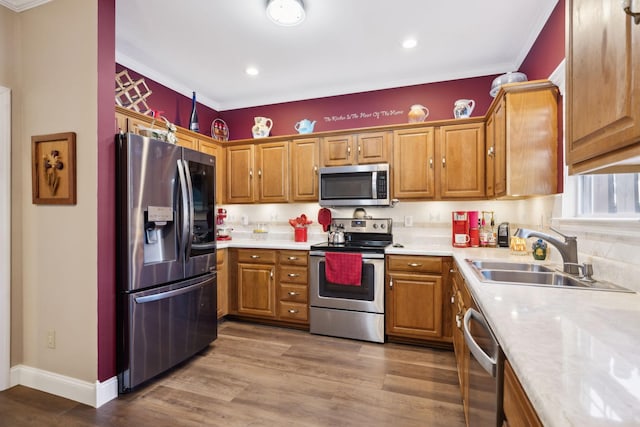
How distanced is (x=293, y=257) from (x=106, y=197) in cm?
176

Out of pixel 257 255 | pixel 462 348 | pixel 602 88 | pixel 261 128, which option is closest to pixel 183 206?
pixel 257 255

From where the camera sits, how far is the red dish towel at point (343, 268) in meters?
2.93

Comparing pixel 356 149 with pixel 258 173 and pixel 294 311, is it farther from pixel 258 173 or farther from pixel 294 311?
pixel 294 311

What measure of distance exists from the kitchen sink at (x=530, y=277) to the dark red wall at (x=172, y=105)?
3394 mm

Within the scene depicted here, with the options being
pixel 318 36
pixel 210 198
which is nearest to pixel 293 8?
pixel 318 36

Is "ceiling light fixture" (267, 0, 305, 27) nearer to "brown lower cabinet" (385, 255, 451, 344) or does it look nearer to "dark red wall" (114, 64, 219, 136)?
"dark red wall" (114, 64, 219, 136)

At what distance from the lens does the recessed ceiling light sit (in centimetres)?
270

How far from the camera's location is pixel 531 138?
2170 mm

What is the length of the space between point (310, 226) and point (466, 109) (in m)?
2.12

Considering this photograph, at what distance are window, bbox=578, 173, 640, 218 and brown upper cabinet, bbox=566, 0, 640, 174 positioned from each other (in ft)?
2.31

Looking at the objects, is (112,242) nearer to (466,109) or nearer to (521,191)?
(521,191)

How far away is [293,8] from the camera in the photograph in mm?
2191

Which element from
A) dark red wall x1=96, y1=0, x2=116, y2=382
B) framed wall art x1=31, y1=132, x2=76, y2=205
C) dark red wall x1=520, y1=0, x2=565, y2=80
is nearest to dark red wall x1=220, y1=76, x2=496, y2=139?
dark red wall x1=520, y1=0, x2=565, y2=80

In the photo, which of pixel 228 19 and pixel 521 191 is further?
pixel 228 19
